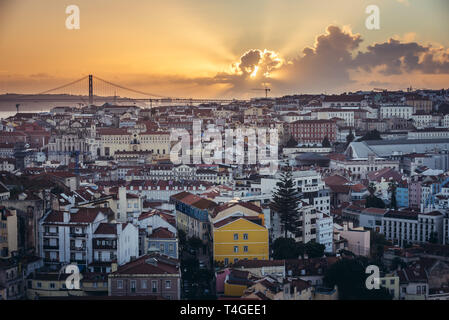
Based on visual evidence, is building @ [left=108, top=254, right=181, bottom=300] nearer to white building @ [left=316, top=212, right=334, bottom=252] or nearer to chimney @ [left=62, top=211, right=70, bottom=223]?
chimney @ [left=62, top=211, right=70, bottom=223]

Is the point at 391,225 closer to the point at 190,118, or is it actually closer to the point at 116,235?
the point at 116,235

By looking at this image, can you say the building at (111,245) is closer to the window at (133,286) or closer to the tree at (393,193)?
the window at (133,286)

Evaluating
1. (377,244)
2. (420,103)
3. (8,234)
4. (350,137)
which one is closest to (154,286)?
(8,234)

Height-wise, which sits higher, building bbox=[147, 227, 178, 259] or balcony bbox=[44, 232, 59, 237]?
balcony bbox=[44, 232, 59, 237]

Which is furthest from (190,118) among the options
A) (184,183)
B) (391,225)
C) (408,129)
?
(391,225)

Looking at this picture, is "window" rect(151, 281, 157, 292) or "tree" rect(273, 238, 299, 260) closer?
"window" rect(151, 281, 157, 292)

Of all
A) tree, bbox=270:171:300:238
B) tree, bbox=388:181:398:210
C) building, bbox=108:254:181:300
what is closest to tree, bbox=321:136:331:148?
tree, bbox=388:181:398:210

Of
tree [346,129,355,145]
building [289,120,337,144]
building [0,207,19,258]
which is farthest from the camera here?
building [289,120,337,144]
